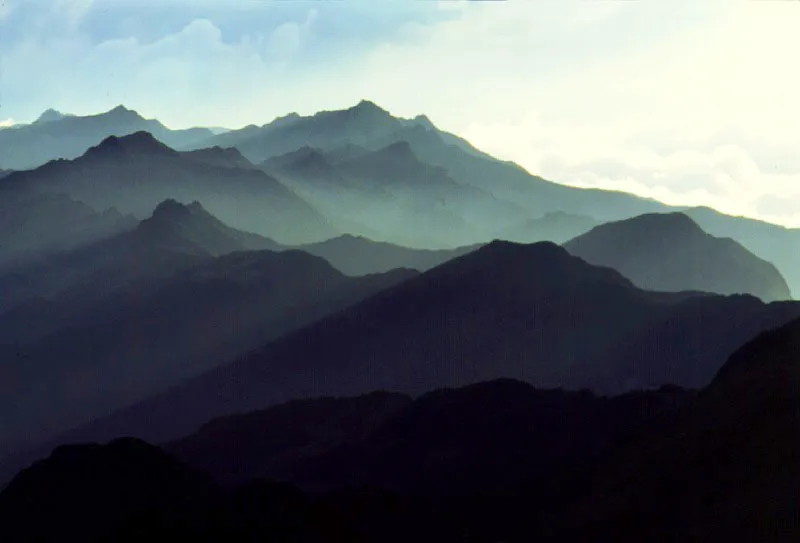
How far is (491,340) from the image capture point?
408ft

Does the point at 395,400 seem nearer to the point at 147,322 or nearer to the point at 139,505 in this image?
the point at 139,505

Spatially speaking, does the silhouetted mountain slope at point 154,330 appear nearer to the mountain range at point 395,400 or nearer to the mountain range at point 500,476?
the mountain range at point 395,400

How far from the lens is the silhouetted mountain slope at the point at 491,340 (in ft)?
377

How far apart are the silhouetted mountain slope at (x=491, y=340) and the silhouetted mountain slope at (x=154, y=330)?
14448 millimetres

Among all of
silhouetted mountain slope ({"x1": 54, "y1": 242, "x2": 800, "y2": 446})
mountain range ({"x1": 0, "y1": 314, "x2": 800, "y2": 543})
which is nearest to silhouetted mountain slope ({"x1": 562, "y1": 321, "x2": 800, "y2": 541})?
mountain range ({"x1": 0, "y1": 314, "x2": 800, "y2": 543})

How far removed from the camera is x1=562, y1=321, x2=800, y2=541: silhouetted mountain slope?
46469mm

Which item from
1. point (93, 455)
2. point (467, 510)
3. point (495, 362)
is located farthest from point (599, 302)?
point (93, 455)

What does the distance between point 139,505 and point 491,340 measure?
7675 centimetres

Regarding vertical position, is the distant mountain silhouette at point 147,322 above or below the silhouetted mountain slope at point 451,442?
above

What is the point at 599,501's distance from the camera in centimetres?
5497

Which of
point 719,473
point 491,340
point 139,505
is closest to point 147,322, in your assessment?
point 491,340

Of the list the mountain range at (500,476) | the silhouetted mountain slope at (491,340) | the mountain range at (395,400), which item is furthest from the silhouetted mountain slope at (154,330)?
the mountain range at (500,476)

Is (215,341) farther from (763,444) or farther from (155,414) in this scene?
(763,444)

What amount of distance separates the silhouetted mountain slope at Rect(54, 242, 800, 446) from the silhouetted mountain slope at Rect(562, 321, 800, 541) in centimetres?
4774
